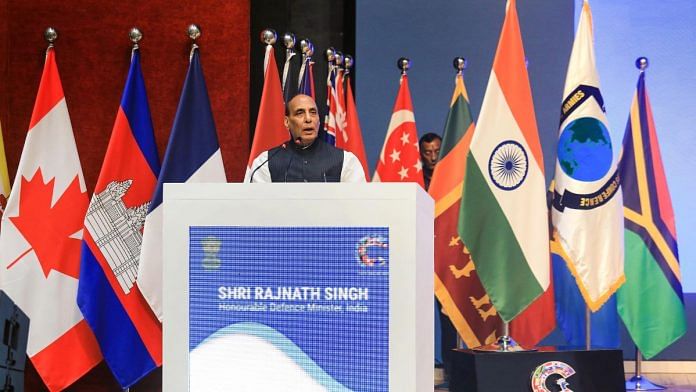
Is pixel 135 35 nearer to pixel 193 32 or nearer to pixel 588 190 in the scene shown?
pixel 193 32

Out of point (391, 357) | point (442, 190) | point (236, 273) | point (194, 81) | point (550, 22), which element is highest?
point (550, 22)

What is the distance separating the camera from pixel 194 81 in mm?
4793

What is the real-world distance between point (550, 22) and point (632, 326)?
2.29 metres

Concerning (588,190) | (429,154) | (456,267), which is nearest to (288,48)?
(429,154)

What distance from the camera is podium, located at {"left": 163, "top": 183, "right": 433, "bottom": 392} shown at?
2.43m

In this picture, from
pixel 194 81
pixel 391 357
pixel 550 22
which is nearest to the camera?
pixel 391 357

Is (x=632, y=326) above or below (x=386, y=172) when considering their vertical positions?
below

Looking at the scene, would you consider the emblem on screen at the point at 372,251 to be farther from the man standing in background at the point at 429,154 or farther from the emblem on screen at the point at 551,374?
the man standing in background at the point at 429,154

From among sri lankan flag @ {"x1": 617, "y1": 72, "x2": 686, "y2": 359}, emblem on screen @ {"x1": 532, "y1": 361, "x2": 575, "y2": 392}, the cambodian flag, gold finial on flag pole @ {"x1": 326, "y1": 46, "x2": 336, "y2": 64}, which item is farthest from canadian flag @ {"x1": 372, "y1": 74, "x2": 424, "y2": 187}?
emblem on screen @ {"x1": 532, "y1": 361, "x2": 575, "y2": 392}

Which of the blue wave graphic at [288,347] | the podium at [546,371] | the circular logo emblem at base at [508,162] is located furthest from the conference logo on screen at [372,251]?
the circular logo emblem at base at [508,162]

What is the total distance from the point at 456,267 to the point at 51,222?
2358 mm

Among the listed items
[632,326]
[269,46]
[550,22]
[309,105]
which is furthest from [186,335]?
[550,22]

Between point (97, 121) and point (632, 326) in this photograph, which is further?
point (632, 326)

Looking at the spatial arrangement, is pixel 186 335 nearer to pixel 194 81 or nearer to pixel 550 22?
pixel 194 81
